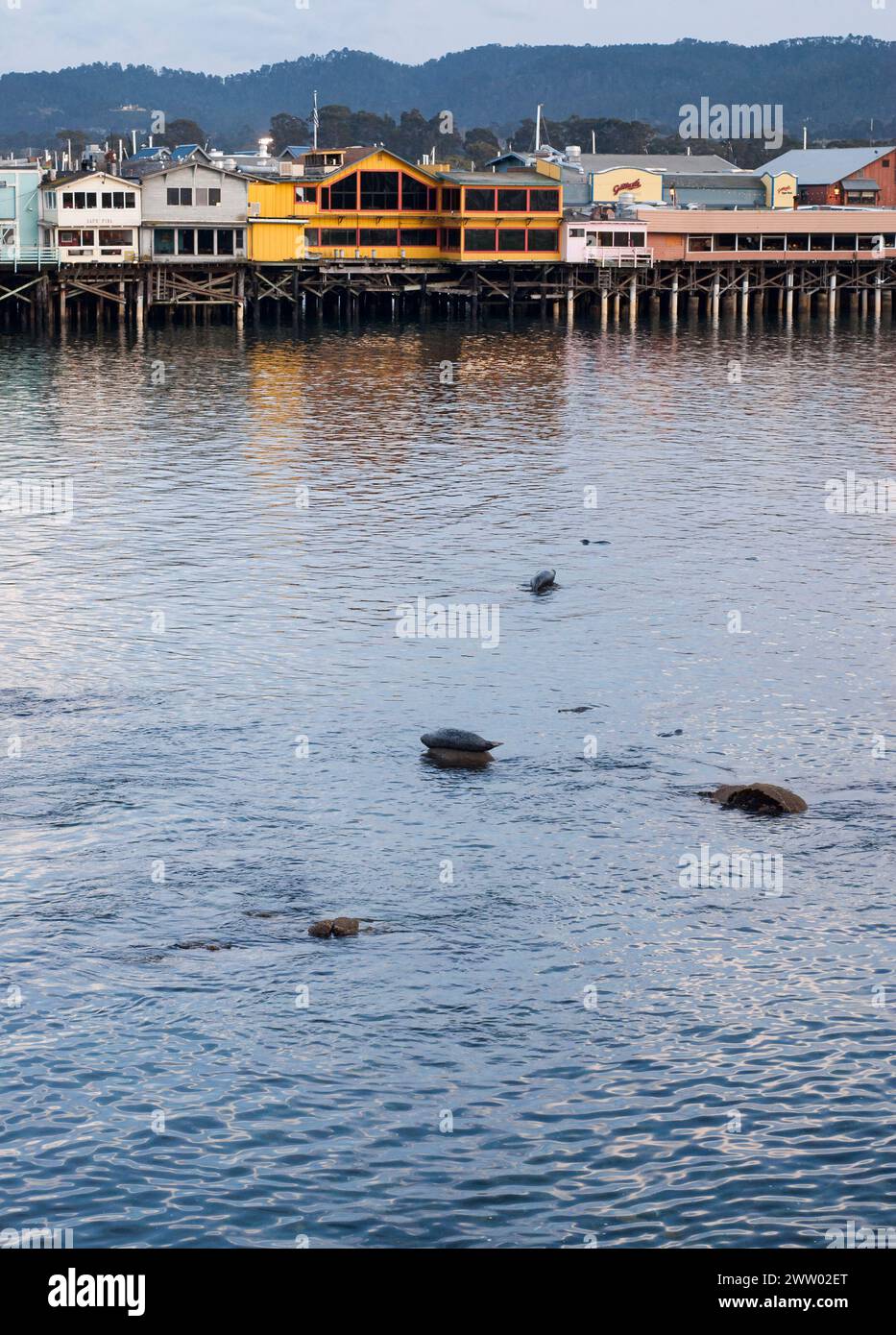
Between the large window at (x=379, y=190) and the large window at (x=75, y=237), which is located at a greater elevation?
the large window at (x=379, y=190)

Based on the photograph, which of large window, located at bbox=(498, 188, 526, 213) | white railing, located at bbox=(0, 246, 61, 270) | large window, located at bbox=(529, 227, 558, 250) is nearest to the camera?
white railing, located at bbox=(0, 246, 61, 270)

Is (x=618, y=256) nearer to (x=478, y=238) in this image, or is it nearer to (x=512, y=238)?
(x=512, y=238)

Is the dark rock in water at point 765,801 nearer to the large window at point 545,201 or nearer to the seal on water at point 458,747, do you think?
the seal on water at point 458,747

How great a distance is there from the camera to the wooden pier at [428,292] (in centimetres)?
10050

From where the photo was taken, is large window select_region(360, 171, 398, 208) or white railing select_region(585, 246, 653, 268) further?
white railing select_region(585, 246, 653, 268)

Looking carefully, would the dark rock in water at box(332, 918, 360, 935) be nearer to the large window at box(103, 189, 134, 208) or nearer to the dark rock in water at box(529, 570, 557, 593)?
the dark rock in water at box(529, 570, 557, 593)

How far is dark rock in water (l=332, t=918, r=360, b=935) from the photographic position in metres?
21.9

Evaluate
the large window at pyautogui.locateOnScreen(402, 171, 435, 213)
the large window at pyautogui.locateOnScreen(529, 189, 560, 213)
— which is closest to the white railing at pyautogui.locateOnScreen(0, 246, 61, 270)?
the large window at pyautogui.locateOnScreen(402, 171, 435, 213)

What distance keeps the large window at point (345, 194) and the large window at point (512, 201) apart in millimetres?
8076

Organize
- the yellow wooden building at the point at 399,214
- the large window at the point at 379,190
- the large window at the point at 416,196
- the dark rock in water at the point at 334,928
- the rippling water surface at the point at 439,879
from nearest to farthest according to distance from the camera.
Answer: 1. the rippling water surface at the point at 439,879
2. the dark rock in water at the point at 334,928
3. the yellow wooden building at the point at 399,214
4. the large window at the point at 379,190
5. the large window at the point at 416,196

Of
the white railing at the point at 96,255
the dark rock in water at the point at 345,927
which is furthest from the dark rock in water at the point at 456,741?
the white railing at the point at 96,255

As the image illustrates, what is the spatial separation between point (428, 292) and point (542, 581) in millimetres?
73772

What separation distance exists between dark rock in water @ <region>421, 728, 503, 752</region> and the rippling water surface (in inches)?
13.6

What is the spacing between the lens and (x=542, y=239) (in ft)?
353
